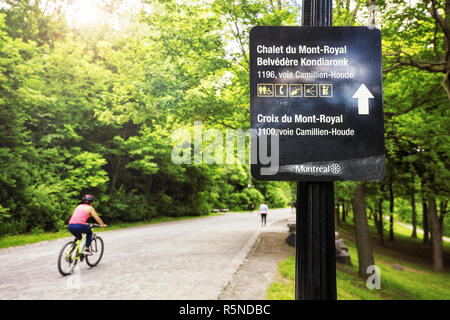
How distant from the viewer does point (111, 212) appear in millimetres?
19891

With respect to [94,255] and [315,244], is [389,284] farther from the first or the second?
[315,244]

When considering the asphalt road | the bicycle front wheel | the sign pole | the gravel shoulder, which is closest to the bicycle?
the bicycle front wheel

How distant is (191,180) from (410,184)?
2158cm

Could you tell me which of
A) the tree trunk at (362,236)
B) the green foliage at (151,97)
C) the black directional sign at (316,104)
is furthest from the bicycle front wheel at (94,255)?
the tree trunk at (362,236)

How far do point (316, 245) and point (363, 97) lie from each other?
2.91 feet

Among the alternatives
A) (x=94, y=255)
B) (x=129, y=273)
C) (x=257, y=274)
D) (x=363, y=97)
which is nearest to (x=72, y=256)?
(x=94, y=255)

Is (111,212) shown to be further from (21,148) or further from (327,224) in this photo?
(327,224)

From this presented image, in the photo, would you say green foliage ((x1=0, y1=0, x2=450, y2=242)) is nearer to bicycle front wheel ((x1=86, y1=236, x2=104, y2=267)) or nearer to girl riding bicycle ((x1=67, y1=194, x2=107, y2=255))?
girl riding bicycle ((x1=67, y1=194, x2=107, y2=255))

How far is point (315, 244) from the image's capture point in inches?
67.1

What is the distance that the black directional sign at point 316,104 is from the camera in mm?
1676

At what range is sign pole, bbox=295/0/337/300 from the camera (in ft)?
5.51

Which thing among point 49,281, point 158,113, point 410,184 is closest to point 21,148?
point 158,113

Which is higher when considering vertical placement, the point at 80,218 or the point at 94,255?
the point at 80,218

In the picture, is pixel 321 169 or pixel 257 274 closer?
pixel 321 169
